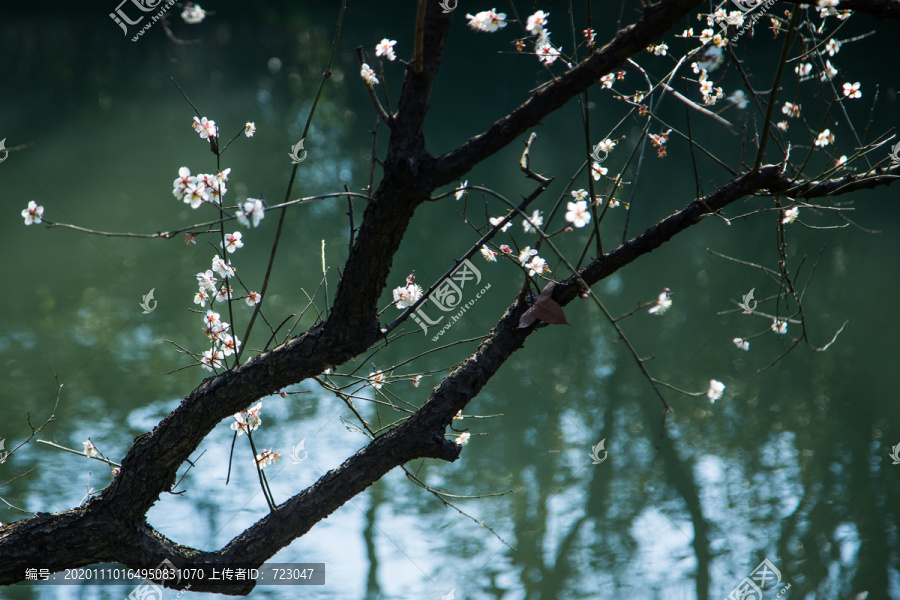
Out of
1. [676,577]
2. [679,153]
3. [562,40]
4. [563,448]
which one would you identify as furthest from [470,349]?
[562,40]

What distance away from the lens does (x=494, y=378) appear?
3170 millimetres

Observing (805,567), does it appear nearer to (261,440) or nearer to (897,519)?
(897,519)

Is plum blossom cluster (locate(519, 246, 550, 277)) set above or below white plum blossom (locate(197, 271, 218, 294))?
below

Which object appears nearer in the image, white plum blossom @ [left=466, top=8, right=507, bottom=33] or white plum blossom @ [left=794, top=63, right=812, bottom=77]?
white plum blossom @ [left=466, top=8, right=507, bottom=33]

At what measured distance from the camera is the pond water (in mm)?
2361

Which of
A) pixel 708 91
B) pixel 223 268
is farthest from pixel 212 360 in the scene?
pixel 708 91

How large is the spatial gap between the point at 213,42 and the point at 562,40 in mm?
3413

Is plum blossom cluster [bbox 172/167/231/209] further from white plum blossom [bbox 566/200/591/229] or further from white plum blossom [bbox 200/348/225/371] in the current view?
white plum blossom [bbox 566/200/591/229]

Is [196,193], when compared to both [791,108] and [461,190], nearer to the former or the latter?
[461,190]

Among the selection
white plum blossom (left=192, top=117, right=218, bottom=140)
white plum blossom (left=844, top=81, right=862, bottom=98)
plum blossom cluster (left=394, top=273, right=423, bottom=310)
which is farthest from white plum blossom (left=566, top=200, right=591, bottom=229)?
white plum blossom (left=844, top=81, right=862, bottom=98)

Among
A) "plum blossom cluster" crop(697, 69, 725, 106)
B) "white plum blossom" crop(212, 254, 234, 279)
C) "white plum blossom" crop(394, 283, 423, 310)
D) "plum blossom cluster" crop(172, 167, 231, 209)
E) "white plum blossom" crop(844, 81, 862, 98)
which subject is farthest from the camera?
"white plum blossom" crop(844, 81, 862, 98)

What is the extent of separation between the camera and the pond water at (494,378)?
236 cm

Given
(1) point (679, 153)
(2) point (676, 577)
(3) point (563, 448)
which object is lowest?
(2) point (676, 577)

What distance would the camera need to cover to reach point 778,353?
3.57 m
